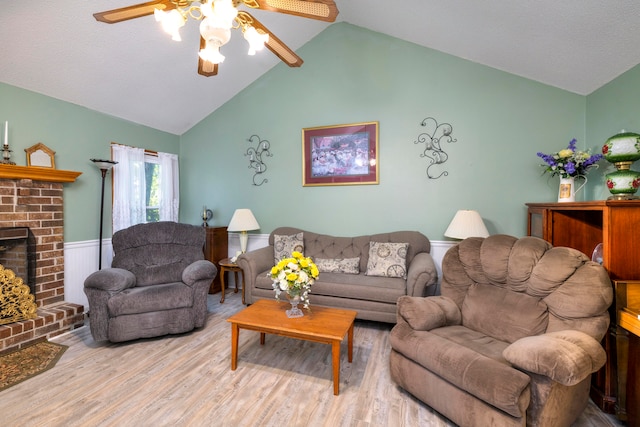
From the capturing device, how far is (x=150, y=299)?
8.50ft

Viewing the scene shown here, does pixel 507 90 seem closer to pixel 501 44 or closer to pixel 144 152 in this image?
pixel 501 44

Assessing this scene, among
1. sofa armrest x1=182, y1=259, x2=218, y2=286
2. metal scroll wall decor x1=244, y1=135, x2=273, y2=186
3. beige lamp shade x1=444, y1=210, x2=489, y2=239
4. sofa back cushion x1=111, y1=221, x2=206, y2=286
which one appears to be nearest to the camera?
sofa armrest x1=182, y1=259, x2=218, y2=286

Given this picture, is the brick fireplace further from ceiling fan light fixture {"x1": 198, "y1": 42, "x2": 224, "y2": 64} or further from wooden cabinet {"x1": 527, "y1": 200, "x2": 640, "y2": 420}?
wooden cabinet {"x1": 527, "y1": 200, "x2": 640, "y2": 420}

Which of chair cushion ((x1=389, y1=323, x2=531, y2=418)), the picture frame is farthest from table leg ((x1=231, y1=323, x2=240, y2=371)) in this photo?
the picture frame

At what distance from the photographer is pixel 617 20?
192cm

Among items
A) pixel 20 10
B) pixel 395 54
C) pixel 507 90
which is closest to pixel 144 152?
pixel 20 10

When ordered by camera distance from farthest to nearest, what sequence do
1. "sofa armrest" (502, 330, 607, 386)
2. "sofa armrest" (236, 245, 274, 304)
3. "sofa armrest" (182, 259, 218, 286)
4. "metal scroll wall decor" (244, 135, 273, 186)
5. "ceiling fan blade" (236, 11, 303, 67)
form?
"metal scroll wall decor" (244, 135, 273, 186), "sofa armrest" (236, 245, 274, 304), "sofa armrest" (182, 259, 218, 286), "ceiling fan blade" (236, 11, 303, 67), "sofa armrest" (502, 330, 607, 386)

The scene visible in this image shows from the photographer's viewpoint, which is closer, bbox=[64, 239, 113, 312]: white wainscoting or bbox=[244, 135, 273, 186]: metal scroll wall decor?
bbox=[64, 239, 113, 312]: white wainscoting

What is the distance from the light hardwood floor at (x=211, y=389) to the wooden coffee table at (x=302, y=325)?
0.54 feet

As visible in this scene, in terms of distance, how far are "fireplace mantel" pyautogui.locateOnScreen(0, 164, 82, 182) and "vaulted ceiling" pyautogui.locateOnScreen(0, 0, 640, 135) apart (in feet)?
2.69

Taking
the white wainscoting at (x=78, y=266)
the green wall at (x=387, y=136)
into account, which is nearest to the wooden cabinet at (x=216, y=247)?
the green wall at (x=387, y=136)

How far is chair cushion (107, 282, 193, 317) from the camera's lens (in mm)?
2502

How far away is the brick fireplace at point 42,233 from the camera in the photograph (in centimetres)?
254

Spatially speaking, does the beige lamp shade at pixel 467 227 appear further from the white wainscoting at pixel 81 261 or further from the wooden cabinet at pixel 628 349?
the wooden cabinet at pixel 628 349
